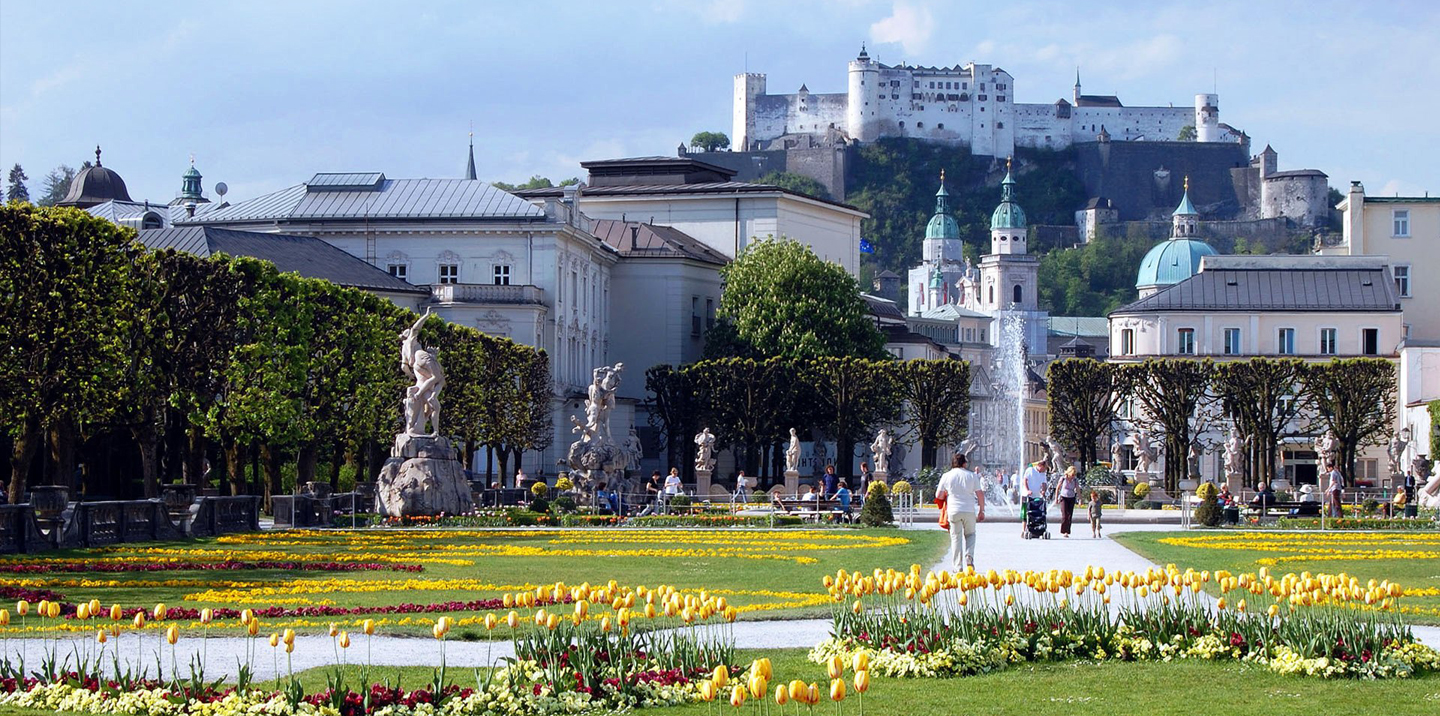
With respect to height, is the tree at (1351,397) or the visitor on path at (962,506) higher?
the tree at (1351,397)

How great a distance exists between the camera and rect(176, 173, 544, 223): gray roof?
3738 inches

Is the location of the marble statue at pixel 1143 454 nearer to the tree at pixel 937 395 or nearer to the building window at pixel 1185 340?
the tree at pixel 937 395

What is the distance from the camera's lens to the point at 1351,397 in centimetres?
7900

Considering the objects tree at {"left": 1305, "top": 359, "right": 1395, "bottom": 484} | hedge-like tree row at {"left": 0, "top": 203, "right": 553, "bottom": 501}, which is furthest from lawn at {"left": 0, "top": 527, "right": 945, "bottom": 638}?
tree at {"left": 1305, "top": 359, "right": 1395, "bottom": 484}

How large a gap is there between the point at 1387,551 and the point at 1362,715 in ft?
77.5

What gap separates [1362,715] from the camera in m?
14.6

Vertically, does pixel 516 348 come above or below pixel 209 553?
above

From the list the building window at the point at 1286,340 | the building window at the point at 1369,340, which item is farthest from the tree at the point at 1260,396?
the building window at the point at 1286,340

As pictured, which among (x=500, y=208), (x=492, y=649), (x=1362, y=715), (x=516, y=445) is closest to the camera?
(x=1362, y=715)

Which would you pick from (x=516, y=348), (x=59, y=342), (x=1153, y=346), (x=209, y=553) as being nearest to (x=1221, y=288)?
(x=1153, y=346)

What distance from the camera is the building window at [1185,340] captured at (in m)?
108

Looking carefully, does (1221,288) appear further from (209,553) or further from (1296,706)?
(1296,706)

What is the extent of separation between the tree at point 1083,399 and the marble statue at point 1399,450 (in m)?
Answer: 11.0

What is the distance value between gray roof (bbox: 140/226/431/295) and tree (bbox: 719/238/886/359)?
19.7 meters
